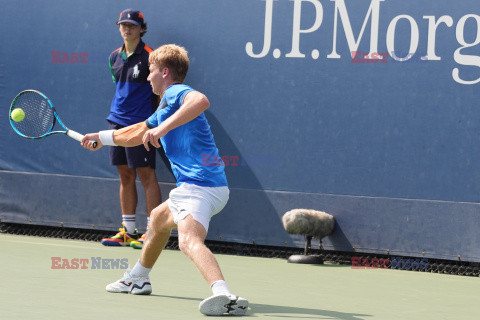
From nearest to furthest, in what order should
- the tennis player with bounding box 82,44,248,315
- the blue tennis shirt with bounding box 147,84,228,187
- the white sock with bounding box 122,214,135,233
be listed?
the tennis player with bounding box 82,44,248,315 < the blue tennis shirt with bounding box 147,84,228,187 < the white sock with bounding box 122,214,135,233

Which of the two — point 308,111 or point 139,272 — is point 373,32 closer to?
point 308,111

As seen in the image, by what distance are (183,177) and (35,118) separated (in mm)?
2485

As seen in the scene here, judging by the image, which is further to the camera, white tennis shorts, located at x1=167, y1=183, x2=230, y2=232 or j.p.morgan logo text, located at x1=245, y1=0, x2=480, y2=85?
j.p.morgan logo text, located at x1=245, y1=0, x2=480, y2=85

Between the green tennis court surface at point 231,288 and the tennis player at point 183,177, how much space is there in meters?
0.15

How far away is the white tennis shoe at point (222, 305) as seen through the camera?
3920 mm

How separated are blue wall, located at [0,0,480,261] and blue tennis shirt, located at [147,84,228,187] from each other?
2.29 metres

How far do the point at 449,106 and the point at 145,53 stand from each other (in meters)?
2.31

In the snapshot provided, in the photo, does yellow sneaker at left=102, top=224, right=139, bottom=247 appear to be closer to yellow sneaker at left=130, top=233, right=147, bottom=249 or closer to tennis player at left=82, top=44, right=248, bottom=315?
yellow sneaker at left=130, top=233, right=147, bottom=249

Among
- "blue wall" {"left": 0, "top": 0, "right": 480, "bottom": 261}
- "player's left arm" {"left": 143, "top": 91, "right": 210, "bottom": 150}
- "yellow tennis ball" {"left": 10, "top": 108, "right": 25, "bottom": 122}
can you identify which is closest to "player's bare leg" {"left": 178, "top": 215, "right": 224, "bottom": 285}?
"player's left arm" {"left": 143, "top": 91, "right": 210, "bottom": 150}

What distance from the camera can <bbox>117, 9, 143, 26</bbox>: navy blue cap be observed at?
6.70 metres

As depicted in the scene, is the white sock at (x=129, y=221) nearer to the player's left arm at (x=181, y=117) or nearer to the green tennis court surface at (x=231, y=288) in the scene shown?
the green tennis court surface at (x=231, y=288)

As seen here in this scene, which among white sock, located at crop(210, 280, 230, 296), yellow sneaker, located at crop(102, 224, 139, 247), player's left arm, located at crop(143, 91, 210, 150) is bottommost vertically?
yellow sneaker, located at crop(102, 224, 139, 247)

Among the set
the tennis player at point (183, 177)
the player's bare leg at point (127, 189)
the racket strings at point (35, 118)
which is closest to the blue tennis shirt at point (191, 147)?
the tennis player at point (183, 177)

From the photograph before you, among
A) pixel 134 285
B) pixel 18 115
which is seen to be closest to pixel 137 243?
pixel 18 115
